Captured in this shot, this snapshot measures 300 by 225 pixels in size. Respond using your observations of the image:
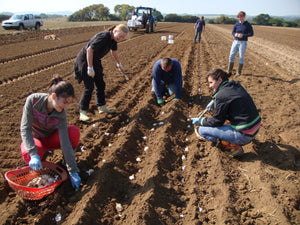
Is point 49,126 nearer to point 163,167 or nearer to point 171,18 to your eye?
point 163,167

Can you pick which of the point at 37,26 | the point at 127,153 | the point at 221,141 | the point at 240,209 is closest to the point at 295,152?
the point at 221,141

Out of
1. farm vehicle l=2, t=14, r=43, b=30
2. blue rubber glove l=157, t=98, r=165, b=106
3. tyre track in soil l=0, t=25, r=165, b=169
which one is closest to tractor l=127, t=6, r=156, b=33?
farm vehicle l=2, t=14, r=43, b=30

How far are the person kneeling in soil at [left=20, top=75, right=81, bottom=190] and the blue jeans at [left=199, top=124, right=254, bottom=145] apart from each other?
1.96 meters

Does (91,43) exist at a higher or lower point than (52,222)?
higher

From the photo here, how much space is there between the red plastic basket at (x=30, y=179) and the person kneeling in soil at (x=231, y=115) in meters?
2.17

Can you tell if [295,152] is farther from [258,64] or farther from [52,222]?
[258,64]

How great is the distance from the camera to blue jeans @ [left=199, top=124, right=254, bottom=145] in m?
3.02

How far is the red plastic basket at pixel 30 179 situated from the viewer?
2.24 metres

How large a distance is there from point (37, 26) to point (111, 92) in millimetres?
17061

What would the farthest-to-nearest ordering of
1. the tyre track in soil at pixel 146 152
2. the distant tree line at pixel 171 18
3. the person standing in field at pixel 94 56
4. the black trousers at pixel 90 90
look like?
the distant tree line at pixel 171 18
the black trousers at pixel 90 90
the person standing in field at pixel 94 56
the tyre track in soil at pixel 146 152

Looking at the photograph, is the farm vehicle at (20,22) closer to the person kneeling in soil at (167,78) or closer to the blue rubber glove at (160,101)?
the person kneeling in soil at (167,78)

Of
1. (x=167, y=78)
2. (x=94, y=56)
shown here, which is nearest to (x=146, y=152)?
(x=94, y=56)

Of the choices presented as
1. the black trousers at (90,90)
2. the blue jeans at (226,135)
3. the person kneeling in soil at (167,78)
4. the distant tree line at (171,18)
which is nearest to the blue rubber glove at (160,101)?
the person kneeling in soil at (167,78)

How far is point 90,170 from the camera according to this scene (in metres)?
2.86
